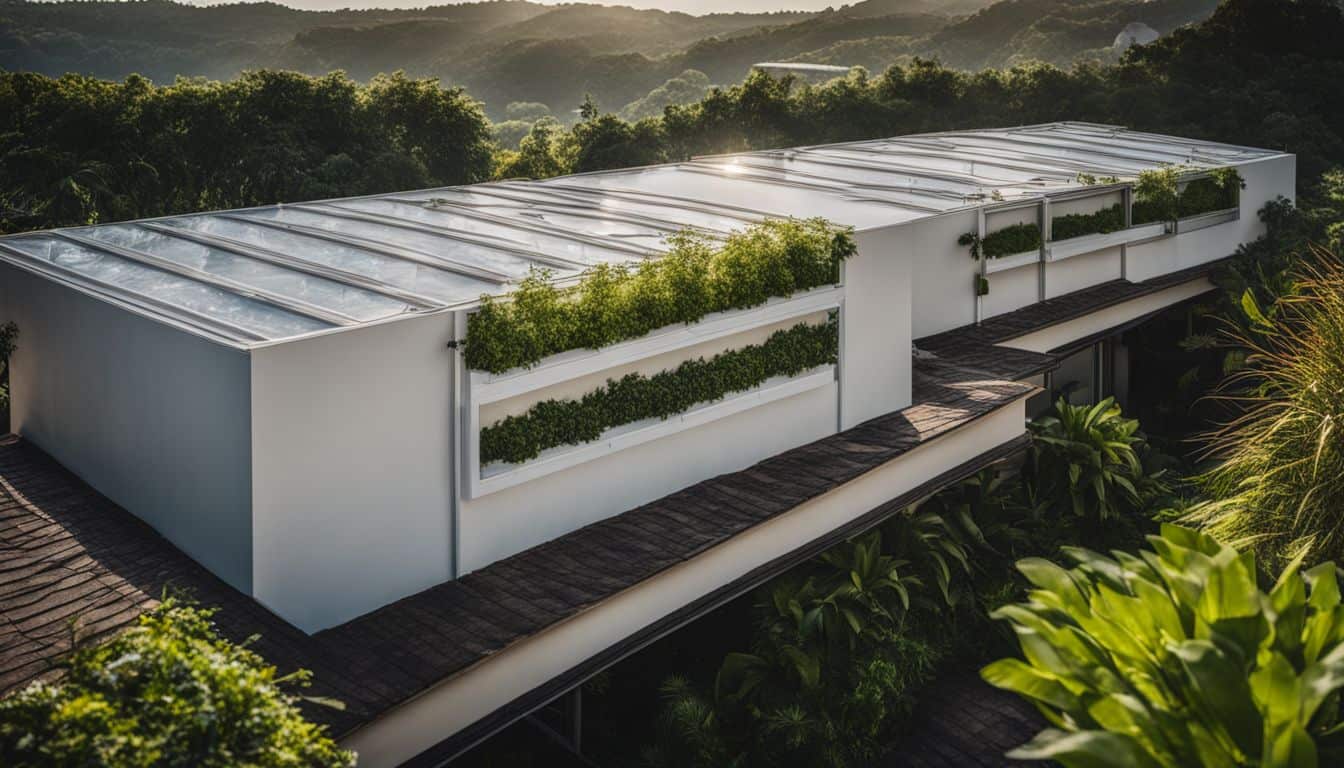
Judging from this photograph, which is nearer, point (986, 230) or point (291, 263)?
point (291, 263)

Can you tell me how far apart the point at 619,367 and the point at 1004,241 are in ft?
33.4

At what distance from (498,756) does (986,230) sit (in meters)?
12.6

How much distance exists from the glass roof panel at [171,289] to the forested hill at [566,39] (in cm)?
5063

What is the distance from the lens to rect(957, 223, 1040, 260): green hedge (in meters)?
18.5

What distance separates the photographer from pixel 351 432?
9.53m

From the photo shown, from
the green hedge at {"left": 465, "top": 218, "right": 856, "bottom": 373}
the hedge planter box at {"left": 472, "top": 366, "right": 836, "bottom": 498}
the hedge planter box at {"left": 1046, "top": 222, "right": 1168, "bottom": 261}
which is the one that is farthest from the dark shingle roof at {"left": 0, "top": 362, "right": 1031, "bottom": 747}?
the hedge planter box at {"left": 1046, "top": 222, "right": 1168, "bottom": 261}

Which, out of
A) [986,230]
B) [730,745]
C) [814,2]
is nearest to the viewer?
[730,745]

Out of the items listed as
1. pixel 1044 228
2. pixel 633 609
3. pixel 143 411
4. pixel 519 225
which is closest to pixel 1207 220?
pixel 1044 228

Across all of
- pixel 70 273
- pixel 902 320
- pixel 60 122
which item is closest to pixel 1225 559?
pixel 902 320

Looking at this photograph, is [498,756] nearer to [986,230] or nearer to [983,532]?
[983,532]

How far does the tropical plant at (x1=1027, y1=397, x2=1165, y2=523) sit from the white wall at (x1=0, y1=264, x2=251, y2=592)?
12175 mm

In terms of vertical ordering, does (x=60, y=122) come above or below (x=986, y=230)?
above

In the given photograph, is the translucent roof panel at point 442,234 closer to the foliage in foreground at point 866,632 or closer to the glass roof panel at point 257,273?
the glass roof panel at point 257,273

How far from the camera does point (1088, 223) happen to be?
69.5 ft
